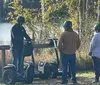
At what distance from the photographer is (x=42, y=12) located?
1589 centimetres

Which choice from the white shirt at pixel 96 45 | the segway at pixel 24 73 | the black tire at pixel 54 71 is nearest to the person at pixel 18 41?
the segway at pixel 24 73

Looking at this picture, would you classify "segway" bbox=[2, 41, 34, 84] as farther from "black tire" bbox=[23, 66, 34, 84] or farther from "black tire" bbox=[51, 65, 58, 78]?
"black tire" bbox=[51, 65, 58, 78]

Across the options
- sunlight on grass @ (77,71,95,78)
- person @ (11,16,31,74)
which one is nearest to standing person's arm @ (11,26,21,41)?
person @ (11,16,31,74)

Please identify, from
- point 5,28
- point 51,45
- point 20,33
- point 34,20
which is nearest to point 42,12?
point 34,20

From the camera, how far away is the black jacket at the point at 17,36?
36.5 feet

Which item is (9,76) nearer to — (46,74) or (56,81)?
(46,74)

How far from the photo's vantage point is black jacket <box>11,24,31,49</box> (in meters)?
11.1

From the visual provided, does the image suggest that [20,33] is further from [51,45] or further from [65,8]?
[65,8]

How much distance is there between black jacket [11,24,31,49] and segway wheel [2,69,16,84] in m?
0.71

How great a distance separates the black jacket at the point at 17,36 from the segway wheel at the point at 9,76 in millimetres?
711

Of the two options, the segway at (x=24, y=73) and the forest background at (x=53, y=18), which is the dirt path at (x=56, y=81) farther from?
the forest background at (x=53, y=18)

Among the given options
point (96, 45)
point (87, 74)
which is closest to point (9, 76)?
point (96, 45)

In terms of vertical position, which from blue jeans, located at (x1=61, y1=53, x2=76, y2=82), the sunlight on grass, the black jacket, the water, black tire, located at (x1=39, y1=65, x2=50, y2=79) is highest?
the black jacket

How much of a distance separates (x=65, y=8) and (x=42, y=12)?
1.13 m
